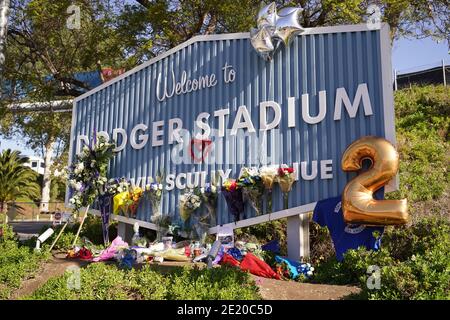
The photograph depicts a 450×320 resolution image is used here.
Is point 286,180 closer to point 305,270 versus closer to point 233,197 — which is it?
point 233,197

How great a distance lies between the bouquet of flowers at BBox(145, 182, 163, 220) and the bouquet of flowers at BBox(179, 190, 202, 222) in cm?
62

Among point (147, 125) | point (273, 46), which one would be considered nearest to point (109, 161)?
point (147, 125)

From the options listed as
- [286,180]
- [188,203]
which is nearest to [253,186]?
[286,180]

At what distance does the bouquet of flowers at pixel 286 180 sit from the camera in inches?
306

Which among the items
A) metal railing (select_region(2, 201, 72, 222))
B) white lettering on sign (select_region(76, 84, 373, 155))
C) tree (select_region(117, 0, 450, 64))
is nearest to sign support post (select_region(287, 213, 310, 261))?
white lettering on sign (select_region(76, 84, 373, 155))

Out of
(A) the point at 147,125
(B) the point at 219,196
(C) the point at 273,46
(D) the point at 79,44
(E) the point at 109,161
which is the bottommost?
(B) the point at 219,196

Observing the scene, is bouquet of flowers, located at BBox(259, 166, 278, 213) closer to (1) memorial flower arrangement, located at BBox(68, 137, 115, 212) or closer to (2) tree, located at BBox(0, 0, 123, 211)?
(1) memorial flower arrangement, located at BBox(68, 137, 115, 212)

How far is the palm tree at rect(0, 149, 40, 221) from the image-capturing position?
29.9 metres

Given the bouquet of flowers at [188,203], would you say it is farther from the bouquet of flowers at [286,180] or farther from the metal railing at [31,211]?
the metal railing at [31,211]

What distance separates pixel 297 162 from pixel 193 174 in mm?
2122

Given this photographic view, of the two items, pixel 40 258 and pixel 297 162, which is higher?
pixel 297 162

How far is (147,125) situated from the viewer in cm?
1002

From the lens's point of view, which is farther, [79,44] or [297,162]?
[79,44]

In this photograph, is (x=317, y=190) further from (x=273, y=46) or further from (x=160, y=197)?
(x=160, y=197)
